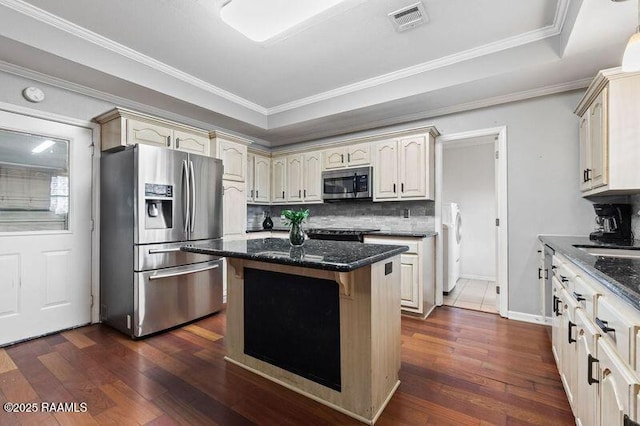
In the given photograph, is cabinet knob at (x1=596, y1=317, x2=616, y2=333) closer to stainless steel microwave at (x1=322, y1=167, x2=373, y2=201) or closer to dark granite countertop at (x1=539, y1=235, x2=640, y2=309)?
dark granite countertop at (x1=539, y1=235, x2=640, y2=309)

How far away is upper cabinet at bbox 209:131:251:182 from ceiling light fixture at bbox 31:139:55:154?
1.59m

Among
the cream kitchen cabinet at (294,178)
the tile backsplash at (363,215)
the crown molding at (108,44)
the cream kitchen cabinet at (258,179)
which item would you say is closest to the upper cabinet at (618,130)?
the tile backsplash at (363,215)

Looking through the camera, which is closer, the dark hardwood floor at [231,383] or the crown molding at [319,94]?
the dark hardwood floor at [231,383]

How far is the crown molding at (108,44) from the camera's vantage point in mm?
2231

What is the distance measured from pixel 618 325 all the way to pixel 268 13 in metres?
2.50

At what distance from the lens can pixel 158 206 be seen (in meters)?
3.02

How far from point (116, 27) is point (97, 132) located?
4.04 feet

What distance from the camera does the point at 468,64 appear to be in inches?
116

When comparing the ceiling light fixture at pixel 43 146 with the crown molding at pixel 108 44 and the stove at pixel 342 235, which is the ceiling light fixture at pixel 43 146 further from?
the stove at pixel 342 235

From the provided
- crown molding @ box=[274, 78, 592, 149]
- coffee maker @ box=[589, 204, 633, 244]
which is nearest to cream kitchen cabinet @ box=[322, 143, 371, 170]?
crown molding @ box=[274, 78, 592, 149]

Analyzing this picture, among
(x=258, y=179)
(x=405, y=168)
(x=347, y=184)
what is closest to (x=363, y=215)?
(x=347, y=184)

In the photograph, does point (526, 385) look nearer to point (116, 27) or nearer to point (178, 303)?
point (178, 303)

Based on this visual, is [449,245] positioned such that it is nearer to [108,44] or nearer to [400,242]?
[400,242]

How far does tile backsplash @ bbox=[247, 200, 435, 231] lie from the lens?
13.1 ft
